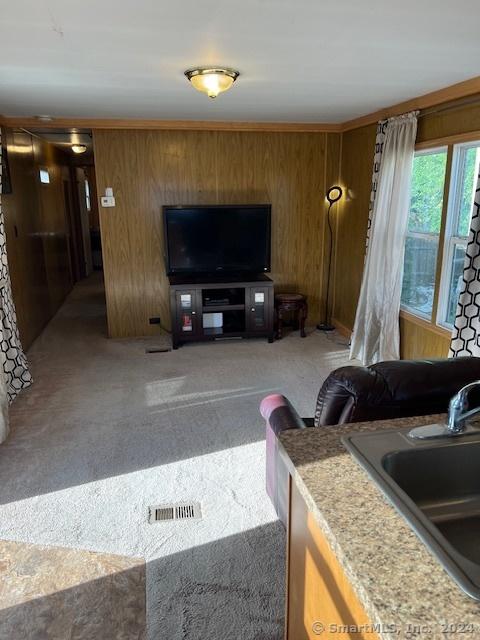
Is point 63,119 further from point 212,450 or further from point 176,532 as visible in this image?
point 176,532

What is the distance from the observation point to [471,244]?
2979 millimetres

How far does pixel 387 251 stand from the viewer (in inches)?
160

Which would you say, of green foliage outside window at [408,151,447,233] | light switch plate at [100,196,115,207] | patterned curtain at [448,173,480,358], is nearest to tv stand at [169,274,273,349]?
light switch plate at [100,196,115,207]

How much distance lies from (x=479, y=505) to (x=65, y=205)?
786cm

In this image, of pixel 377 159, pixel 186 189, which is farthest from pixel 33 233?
pixel 377 159

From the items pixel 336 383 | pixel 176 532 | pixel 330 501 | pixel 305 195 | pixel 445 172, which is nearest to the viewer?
pixel 330 501

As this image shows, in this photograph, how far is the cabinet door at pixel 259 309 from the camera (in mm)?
5027

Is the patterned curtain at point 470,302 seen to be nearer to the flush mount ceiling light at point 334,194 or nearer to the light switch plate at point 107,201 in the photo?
the flush mount ceiling light at point 334,194

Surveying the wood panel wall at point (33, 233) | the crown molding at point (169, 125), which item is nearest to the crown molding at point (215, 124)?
the crown molding at point (169, 125)

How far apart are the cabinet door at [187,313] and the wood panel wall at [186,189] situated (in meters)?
0.50

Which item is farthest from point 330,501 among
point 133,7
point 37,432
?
point 37,432

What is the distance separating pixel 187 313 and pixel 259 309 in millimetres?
773

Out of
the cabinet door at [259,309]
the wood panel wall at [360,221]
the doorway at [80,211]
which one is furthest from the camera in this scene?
the doorway at [80,211]

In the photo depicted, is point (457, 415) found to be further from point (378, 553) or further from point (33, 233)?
point (33, 233)
